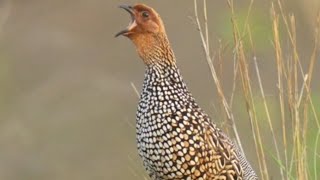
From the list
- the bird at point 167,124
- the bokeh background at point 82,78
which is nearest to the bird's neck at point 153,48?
the bird at point 167,124

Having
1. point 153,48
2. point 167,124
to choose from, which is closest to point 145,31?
point 153,48

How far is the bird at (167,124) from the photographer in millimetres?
3811

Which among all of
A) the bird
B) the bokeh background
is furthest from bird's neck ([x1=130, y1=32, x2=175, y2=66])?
the bokeh background

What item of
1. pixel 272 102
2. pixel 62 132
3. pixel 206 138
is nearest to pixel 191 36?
pixel 62 132

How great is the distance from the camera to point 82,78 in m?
6.93

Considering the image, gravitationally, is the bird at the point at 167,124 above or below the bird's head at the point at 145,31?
below

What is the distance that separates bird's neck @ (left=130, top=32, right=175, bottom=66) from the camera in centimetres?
384

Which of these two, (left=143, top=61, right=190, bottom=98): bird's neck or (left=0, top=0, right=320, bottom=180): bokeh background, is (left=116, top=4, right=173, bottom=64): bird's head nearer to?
(left=143, top=61, right=190, bottom=98): bird's neck

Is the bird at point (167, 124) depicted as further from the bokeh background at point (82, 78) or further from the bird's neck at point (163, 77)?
the bokeh background at point (82, 78)

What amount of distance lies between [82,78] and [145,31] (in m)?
3.14

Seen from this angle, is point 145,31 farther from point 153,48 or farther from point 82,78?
point 82,78

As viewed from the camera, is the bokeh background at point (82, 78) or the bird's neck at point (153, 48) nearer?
the bird's neck at point (153, 48)

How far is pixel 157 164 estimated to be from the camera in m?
3.81

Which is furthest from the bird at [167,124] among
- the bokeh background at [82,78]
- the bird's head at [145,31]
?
the bokeh background at [82,78]
